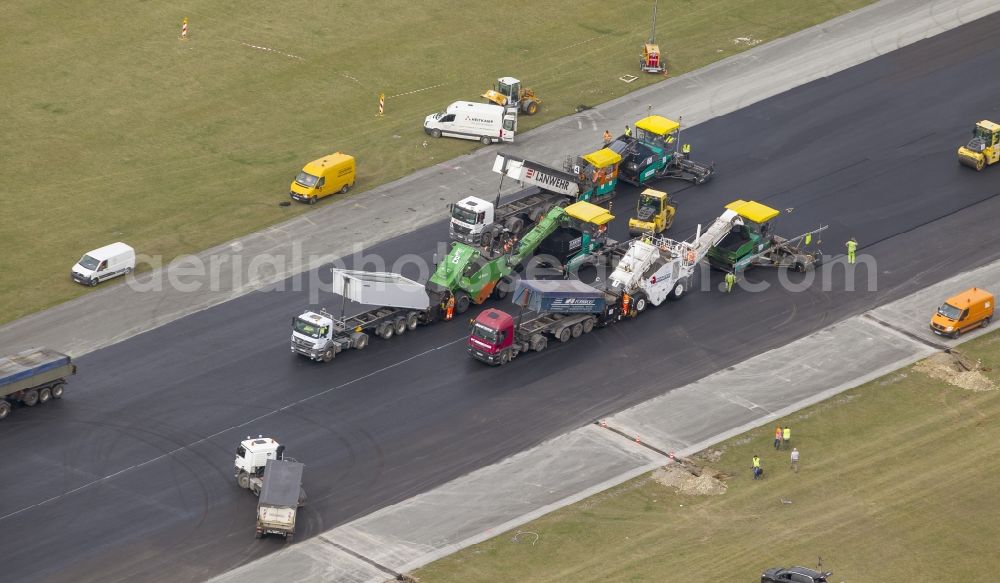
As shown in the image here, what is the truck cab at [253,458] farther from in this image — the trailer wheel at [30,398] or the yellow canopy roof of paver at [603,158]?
the yellow canopy roof of paver at [603,158]

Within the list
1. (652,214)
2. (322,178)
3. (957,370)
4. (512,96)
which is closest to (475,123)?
(512,96)

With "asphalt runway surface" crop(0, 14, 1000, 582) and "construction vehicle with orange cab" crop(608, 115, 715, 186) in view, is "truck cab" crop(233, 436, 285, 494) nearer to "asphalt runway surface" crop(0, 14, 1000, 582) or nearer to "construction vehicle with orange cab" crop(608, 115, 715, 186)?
"asphalt runway surface" crop(0, 14, 1000, 582)

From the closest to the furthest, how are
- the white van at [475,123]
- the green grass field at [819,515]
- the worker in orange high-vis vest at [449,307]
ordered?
the green grass field at [819,515], the worker in orange high-vis vest at [449,307], the white van at [475,123]

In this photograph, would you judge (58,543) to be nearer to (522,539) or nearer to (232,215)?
(522,539)

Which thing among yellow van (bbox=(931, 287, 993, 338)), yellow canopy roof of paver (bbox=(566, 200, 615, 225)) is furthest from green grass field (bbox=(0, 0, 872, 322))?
yellow van (bbox=(931, 287, 993, 338))

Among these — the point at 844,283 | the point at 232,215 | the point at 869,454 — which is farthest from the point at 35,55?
the point at 869,454

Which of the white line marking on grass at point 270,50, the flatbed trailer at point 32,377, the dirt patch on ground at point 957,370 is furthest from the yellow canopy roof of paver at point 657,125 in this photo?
the flatbed trailer at point 32,377
